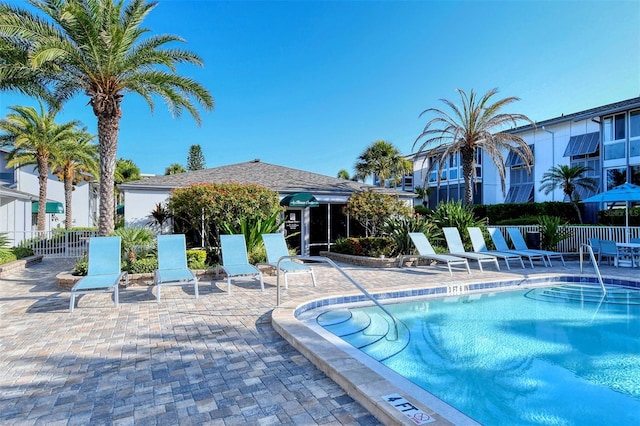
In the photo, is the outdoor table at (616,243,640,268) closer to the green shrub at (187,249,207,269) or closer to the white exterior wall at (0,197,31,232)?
the green shrub at (187,249,207,269)

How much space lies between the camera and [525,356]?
5746 mm

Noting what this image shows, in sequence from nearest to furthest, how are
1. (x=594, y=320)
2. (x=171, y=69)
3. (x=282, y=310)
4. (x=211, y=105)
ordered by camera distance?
(x=282, y=310) → (x=594, y=320) → (x=171, y=69) → (x=211, y=105)

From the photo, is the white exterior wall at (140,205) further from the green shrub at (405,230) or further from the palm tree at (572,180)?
the palm tree at (572,180)

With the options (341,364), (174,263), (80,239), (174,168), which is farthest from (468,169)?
(174,168)

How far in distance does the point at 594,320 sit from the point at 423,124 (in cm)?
1541

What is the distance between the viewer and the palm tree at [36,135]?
23469 mm

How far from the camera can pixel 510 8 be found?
44.7 ft

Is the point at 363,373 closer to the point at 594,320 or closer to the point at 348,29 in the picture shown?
the point at 594,320

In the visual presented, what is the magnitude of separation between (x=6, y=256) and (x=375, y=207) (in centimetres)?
1394

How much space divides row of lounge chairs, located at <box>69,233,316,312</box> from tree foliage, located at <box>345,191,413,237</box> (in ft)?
21.5

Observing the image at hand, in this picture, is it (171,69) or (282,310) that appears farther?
(171,69)

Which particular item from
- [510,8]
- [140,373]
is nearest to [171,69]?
[140,373]

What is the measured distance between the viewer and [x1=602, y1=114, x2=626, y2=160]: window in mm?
26719

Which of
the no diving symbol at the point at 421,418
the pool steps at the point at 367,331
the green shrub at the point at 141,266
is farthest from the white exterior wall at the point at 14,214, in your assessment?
the no diving symbol at the point at 421,418
